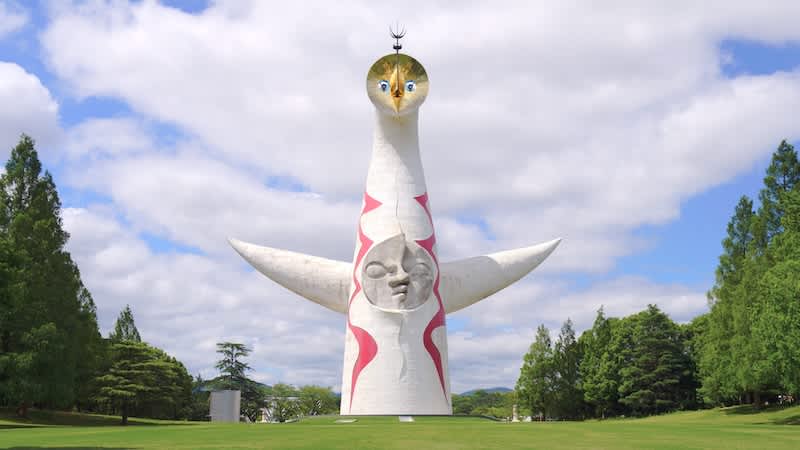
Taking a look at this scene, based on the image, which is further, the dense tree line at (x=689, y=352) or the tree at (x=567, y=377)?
the tree at (x=567, y=377)

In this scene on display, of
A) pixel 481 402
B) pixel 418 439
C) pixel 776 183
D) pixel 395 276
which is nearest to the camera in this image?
pixel 418 439

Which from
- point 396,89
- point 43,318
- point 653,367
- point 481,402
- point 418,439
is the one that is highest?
point 396,89

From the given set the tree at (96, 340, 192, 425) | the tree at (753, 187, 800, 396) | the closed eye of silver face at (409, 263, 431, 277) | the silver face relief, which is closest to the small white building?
the tree at (96, 340, 192, 425)

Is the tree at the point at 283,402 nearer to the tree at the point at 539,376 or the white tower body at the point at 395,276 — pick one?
the tree at the point at 539,376

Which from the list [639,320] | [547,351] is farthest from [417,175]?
[639,320]

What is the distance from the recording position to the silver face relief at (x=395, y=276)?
82.1ft

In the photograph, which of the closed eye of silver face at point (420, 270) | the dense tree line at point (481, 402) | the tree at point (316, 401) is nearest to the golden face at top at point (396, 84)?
the closed eye of silver face at point (420, 270)

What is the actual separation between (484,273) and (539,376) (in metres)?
25.4

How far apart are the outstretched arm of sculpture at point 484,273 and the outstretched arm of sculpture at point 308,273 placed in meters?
3.59

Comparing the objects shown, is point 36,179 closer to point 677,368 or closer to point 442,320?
point 442,320

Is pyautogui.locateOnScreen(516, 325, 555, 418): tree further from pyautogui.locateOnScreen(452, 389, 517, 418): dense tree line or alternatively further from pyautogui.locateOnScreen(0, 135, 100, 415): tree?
pyautogui.locateOnScreen(452, 389, 517, 418): dense tree line

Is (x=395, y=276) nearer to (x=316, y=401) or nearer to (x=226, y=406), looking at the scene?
(x=226, y=406)

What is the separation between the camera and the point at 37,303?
3234cm

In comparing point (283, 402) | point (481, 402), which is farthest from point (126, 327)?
point (481, 402)
